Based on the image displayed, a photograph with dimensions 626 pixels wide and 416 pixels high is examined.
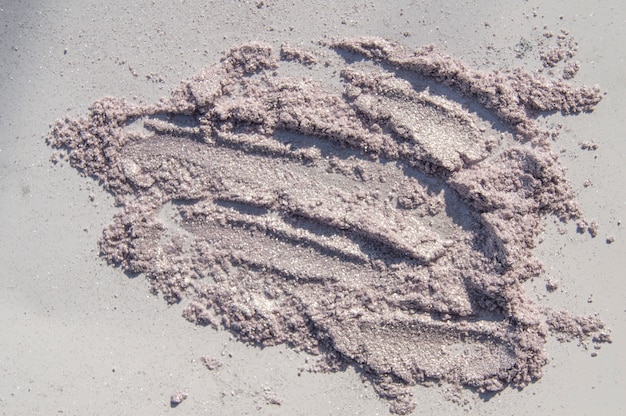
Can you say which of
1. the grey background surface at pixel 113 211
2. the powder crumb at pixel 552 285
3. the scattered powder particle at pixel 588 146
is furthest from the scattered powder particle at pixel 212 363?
the scattered powder particle at pixel 588 146

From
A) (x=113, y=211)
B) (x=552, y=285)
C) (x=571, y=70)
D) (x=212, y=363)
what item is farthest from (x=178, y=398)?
(x=571, y=70)

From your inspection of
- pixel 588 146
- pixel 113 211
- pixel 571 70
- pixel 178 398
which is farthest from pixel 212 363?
pixel 571 70

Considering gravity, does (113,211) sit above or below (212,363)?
above

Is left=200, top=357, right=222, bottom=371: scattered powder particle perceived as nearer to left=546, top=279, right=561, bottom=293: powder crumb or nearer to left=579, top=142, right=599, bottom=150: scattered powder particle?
A: left=546, top=279, right=561, bottom=293: powder crumb

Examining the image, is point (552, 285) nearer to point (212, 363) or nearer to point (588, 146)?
point (588, 146)

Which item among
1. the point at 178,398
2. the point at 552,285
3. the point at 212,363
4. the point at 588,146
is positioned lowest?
the point at 178,398

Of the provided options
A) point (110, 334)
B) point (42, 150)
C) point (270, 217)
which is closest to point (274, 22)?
point (270, 217)

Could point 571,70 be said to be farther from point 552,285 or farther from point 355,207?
point 355,207
